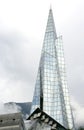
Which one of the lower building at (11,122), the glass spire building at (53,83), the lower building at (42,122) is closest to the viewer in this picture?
the lower building at (11,122)

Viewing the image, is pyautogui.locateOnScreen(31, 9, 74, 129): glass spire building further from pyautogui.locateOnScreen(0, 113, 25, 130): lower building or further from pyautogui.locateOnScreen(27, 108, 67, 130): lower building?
pyautogui.locateOnScreen(0, 113, 25, 130): lower building

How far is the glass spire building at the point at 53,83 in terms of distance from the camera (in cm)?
8144

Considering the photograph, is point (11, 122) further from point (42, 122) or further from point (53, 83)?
point (53, 83)

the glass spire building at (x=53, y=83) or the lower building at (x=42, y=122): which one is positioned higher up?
the glass spire building at (x=53, y=83)

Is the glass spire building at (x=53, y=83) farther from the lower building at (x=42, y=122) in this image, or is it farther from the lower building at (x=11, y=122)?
the lower building at (x=11, y=122)

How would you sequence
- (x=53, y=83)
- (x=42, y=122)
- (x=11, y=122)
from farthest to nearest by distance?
(x=53, y=83) → (x=42, y=122) → (x=11, y=122)

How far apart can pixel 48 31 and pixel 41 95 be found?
22235mm

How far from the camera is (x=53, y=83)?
3386 inches

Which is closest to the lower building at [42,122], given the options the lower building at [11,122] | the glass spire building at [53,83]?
the glass spire building at [53,83]

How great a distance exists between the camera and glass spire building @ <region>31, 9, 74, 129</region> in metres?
81.4

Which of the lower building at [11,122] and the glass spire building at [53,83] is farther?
the glass spire building at [53,83]

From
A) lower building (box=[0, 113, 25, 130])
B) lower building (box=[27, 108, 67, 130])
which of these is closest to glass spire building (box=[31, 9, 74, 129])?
→ lower building (box=[27, 108, 67, 130])

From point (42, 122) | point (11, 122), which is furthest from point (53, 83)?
point (11, 122)

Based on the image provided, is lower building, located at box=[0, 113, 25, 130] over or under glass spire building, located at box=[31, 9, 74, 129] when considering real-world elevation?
under
